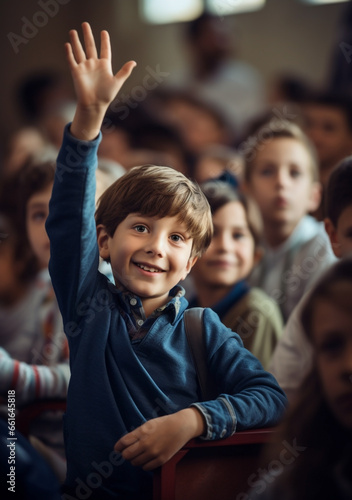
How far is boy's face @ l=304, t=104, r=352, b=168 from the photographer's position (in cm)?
178

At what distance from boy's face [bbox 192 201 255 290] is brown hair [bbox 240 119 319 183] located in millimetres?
291

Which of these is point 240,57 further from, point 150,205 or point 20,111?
point 150,205

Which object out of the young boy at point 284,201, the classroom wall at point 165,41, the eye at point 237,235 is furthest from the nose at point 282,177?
the classroom wall at point 165,41

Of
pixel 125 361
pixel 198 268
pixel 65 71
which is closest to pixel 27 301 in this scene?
pixel 198 268

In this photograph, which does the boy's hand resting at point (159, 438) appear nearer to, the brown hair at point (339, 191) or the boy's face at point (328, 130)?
the brown hair at point (339, 191)

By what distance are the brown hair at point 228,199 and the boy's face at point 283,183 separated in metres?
0.17

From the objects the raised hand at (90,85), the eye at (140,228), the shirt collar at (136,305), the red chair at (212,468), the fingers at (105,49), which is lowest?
the red chair at (212,468)

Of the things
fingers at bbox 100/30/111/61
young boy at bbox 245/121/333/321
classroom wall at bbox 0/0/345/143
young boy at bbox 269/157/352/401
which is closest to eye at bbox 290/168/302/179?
young boy at bbox 245/121/333/321

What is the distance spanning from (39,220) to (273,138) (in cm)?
48

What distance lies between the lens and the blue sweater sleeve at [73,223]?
28.8 inches

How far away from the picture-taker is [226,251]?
37.9 inches

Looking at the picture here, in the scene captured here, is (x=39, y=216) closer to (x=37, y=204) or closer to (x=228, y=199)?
(x=37, y=204)

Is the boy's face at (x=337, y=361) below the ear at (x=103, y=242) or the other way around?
below

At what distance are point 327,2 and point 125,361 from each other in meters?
2.87
